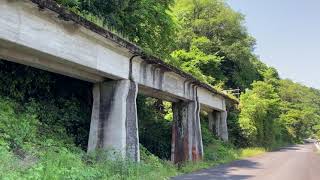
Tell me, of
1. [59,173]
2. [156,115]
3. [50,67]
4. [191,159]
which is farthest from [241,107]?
[59,173]

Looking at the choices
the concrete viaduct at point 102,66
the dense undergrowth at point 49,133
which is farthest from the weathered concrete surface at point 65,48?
the dense undergrowth at point 49,133

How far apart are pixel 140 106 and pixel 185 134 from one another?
255 cm

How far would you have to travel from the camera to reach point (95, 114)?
508 inches

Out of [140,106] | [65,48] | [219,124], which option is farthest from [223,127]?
[65,48]

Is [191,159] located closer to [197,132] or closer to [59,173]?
[197,132]

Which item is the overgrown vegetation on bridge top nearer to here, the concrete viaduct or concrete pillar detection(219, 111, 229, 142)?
the concrete viaduct

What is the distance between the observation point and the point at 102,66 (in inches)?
456

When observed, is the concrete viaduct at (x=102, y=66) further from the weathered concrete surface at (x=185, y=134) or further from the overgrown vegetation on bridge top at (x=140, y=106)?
the overgrown vegetation on bridge top at (x=140, y=106)

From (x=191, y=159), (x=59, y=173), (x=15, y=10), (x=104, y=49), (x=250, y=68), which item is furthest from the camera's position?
(x=250, y=68)

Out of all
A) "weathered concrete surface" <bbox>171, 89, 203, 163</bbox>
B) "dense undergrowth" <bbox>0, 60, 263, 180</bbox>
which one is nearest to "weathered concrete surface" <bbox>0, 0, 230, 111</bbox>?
"dense undergrowth" <bbox>0, 60, 263, 180</bbox>

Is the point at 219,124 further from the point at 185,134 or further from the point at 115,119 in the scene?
the point at 115,119

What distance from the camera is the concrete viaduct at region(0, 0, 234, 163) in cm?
886

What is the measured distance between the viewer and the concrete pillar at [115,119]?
12305 mm

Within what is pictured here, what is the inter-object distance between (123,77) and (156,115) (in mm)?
9678
